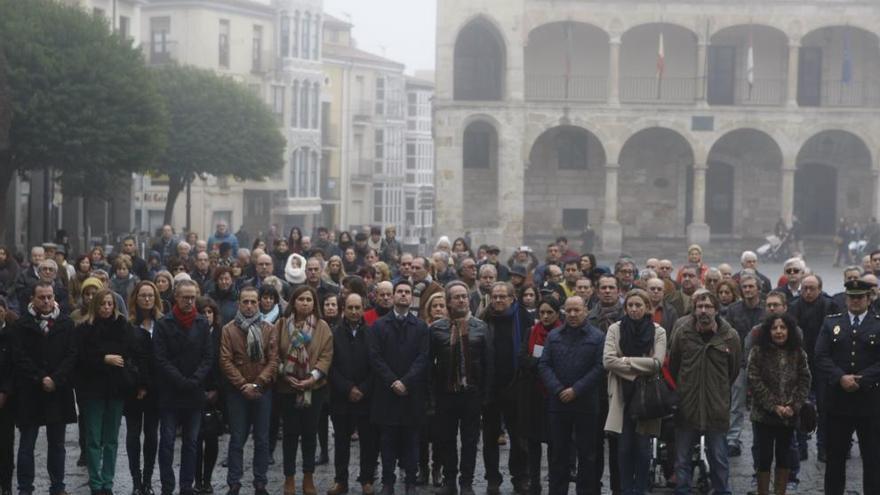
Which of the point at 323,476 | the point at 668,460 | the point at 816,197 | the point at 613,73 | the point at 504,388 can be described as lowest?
the point at 323,476

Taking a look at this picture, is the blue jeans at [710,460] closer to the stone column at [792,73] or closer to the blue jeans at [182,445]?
the blue jeans at [182,445]

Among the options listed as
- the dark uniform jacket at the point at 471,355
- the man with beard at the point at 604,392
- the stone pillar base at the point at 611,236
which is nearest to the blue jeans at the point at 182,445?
the dark uniform jacket at the point at 471,355

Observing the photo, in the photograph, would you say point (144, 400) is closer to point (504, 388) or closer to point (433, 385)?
point (433, 385)

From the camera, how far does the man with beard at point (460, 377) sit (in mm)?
11469

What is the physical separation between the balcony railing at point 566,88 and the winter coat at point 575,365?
3531 centimetres

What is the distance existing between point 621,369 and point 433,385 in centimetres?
163

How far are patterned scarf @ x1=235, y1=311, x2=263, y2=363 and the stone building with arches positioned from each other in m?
33.3

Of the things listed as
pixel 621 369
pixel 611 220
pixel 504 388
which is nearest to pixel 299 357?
pixel 504 388

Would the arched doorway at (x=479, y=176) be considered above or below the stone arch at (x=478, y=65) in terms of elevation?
below

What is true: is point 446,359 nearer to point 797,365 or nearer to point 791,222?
point 797,365

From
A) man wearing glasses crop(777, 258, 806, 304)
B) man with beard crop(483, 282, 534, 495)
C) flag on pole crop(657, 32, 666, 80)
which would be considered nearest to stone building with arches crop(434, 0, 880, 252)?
flag on pole crop(657, 32, 666, 80)

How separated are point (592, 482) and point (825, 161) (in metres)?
39.0

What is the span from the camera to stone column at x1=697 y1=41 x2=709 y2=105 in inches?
1779

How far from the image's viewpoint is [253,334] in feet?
37.0
